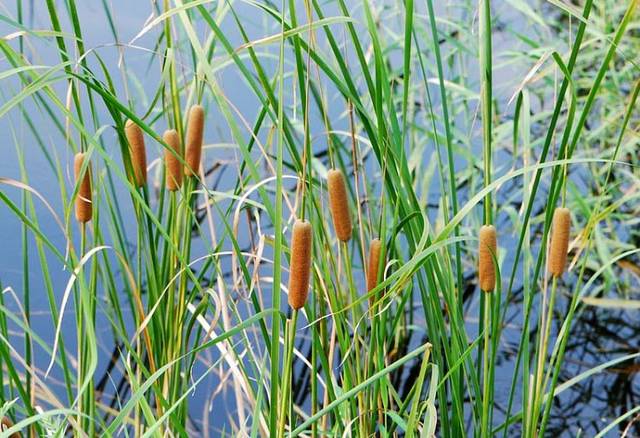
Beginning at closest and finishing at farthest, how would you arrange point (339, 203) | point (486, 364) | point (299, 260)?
point (299, 260) → point (339, 203) → point (486, 364)

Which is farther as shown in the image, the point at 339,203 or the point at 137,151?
the point at 137,151

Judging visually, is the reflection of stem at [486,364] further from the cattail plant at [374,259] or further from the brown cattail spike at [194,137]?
the brown cattail spike at [194,137]

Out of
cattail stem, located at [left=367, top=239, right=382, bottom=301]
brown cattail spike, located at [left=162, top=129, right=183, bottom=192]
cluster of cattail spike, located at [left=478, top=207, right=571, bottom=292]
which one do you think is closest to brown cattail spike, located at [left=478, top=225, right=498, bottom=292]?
cluster of cattail spike, located at [left=478, top=207, right=571, bottom=292]

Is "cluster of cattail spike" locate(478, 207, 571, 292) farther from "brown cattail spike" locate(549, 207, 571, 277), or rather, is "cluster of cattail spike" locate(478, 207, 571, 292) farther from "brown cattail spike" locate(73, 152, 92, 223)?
"brown cattail spike" locate(73, 152, 92, 223)

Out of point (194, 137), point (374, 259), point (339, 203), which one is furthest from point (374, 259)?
point (194, 137)

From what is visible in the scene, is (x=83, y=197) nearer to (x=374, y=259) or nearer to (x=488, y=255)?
(x=374, y=259)

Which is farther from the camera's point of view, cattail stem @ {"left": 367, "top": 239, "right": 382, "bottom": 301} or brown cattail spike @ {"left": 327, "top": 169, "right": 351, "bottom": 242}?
cattail stem @ {"left": 367, "top": 239, "right": 382, "bottom": 301}
